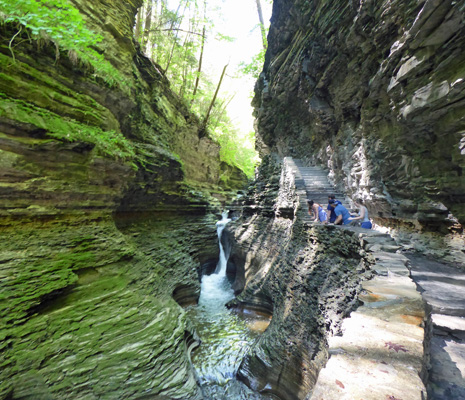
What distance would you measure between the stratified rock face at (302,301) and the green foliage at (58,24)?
8.37m

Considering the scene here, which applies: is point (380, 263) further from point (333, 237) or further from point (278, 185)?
point (278, 185)

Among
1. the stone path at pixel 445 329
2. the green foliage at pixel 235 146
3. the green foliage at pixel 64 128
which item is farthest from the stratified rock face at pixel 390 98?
the green foliage at pixel 235 146

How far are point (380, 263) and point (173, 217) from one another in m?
9.62

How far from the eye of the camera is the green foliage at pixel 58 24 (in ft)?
15.8

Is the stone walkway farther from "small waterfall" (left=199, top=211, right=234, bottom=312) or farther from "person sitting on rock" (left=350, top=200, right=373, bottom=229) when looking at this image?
"small waterfall" (left=199, top=211, right=234, bottom=312)

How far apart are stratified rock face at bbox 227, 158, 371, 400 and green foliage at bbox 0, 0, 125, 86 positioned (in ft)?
27.5

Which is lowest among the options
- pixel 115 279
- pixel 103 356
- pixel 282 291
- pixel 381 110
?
pixel 103 356

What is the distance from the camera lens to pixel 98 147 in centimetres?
615

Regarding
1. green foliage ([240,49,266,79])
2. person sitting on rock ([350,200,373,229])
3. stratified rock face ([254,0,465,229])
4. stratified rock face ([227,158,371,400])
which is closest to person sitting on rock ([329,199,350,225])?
person sitting on rock ([350,200,373,229])

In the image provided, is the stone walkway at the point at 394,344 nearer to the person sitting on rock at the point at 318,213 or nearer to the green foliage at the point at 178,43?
the person sitting on rock at the point at 318,213

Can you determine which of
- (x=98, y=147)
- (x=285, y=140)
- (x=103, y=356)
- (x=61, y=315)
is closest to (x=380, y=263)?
(x=103, y=356)

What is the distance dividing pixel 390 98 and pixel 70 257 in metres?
10.3

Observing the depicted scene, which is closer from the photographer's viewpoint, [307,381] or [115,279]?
[307,381]

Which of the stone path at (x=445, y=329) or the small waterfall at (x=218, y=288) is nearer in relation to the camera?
the stone path at (x=445, y=329)
